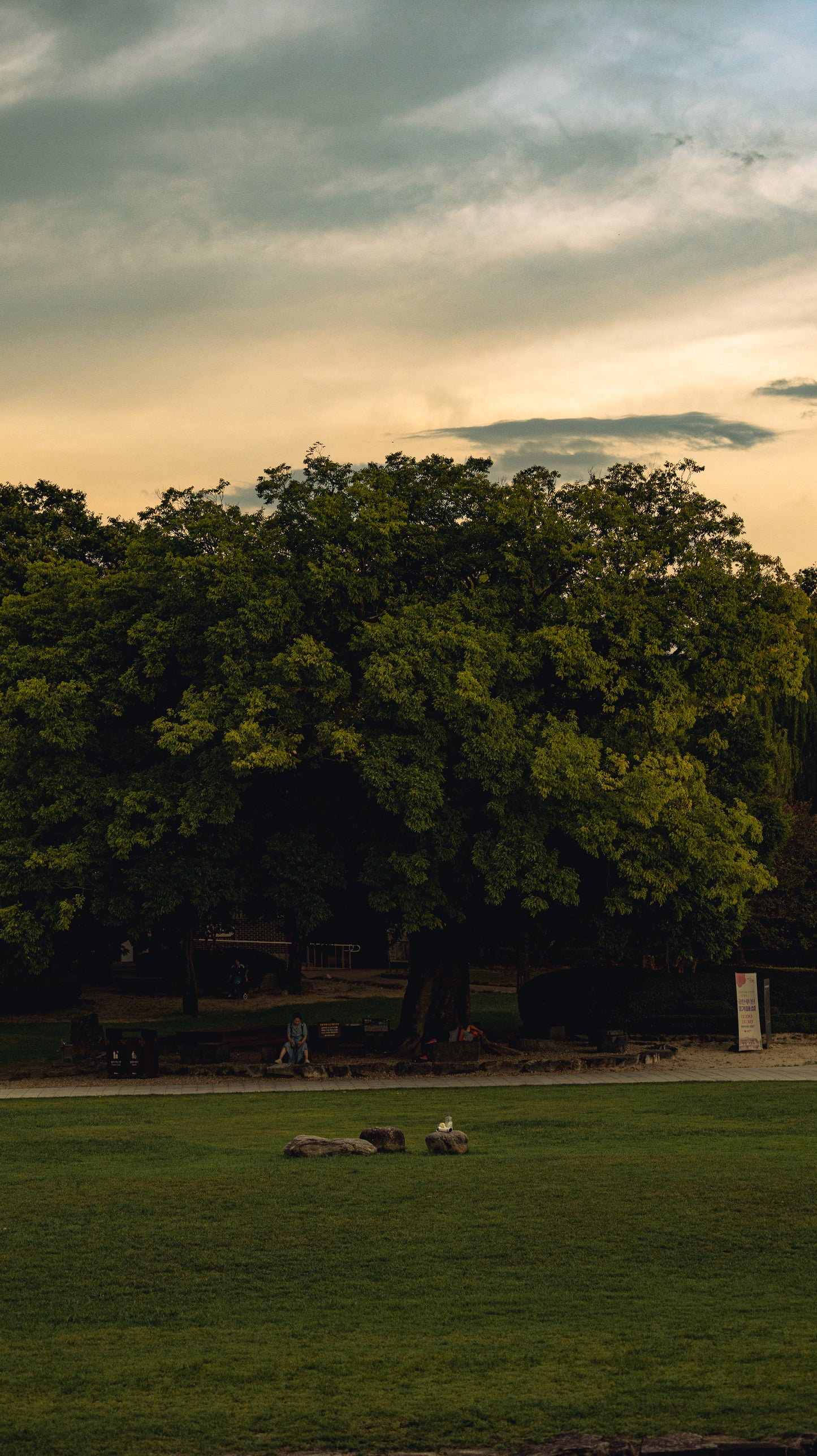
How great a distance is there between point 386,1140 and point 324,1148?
2.44 feet

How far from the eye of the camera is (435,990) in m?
31.3

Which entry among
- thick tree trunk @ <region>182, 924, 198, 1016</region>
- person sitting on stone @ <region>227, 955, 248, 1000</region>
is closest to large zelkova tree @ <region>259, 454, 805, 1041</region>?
thick tree trunk @ <region>182, 924, 198, 1016</region>

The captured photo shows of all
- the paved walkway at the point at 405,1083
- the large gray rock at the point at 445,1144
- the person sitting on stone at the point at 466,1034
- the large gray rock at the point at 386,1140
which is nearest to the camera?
the large gray rock at the point at 445,1144

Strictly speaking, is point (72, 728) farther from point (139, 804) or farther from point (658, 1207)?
point (658, 1207)

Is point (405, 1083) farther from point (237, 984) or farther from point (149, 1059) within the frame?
point (237, 984)

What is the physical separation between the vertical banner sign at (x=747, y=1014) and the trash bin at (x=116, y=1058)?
41.9 ft

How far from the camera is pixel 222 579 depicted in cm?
2831

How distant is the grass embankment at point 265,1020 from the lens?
118 feet

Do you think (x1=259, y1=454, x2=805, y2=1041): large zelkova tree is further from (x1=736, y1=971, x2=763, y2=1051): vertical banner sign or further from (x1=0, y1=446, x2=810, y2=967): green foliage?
(x1=736, y1=971, x2=763, y2=1051): vertical banner sign

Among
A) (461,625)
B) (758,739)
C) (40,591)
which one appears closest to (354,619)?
(461,625)

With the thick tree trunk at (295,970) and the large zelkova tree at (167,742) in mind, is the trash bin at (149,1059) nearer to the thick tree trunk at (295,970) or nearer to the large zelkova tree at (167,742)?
the large zelkova tree at (167,742)

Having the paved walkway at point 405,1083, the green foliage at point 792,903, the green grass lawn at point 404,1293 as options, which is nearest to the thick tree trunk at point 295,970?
the green foliage at point 792,903

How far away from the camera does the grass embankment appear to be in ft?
118

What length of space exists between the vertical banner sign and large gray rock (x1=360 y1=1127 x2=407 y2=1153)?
16260 mm
